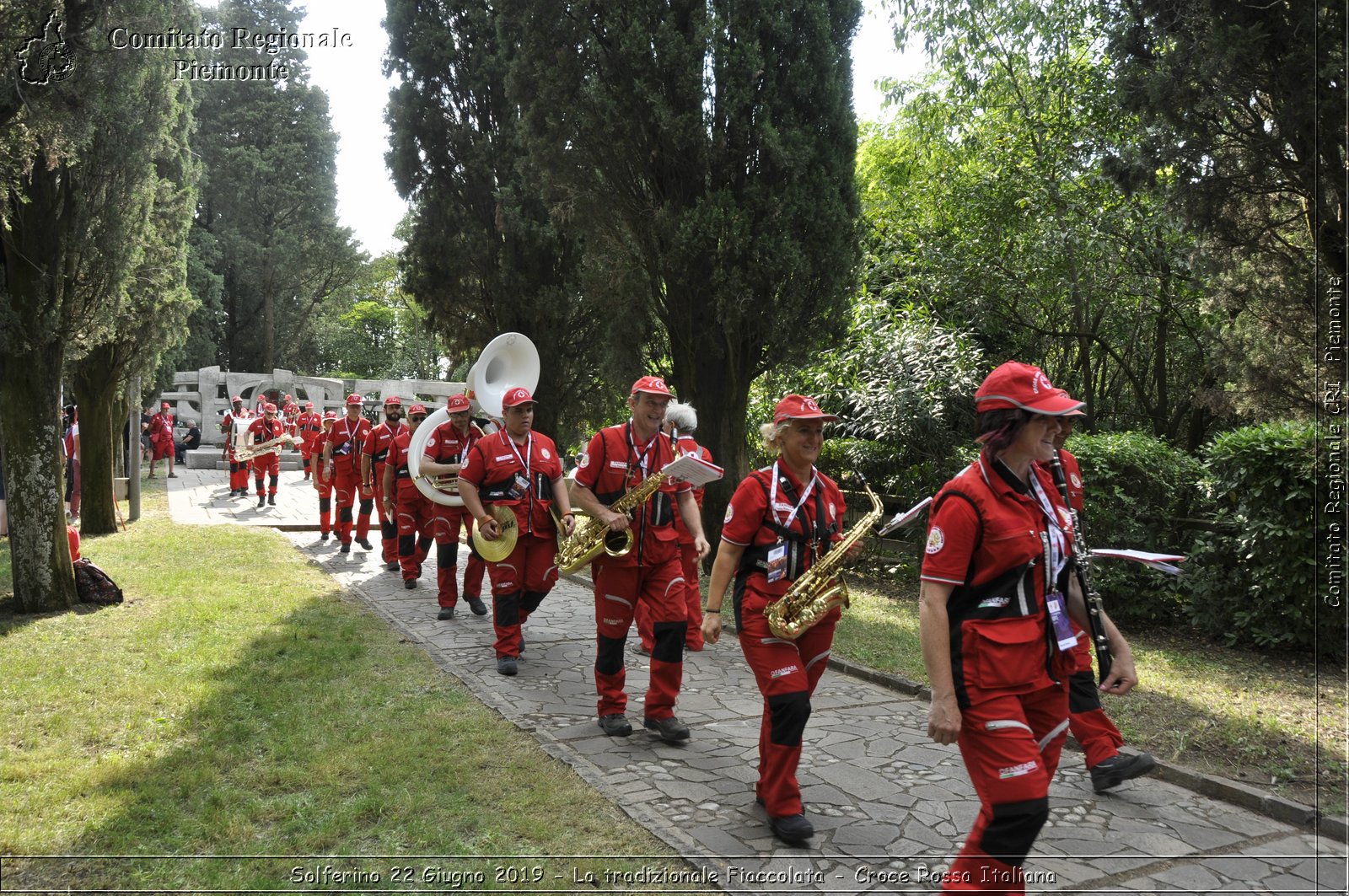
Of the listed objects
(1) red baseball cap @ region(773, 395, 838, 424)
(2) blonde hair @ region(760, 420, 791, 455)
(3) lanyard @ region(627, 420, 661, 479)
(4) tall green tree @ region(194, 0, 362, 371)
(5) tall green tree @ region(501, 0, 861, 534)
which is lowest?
(3) lanyard @ region(627, 420, 661, 479)

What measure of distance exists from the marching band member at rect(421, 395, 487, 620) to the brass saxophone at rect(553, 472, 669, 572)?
295 cm

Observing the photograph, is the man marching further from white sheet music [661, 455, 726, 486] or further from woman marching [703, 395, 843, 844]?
woman marching [703, 395, 843, 844]

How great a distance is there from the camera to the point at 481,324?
1961 cm

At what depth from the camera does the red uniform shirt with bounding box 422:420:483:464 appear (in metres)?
9.70

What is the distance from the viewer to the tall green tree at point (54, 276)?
863 centimetres

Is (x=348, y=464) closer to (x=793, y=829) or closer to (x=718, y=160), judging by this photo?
Result: (x=718, y=160)

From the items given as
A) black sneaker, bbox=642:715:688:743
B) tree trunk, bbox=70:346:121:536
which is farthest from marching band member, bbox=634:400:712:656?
tree trunk, bbox=70:346:121:536

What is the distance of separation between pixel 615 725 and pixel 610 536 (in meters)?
1.18

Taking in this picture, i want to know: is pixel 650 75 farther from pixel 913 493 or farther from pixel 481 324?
pixel 481 324

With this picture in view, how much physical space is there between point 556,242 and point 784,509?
46.3ft

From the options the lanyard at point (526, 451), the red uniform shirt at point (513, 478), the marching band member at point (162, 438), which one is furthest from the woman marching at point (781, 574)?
the marching band member at point (162, 438)

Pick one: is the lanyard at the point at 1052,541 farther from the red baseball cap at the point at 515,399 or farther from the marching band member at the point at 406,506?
the marching band member at the point at 406,506

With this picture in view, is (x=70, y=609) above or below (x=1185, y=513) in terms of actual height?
below

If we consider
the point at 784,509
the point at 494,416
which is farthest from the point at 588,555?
the point at 494,416
